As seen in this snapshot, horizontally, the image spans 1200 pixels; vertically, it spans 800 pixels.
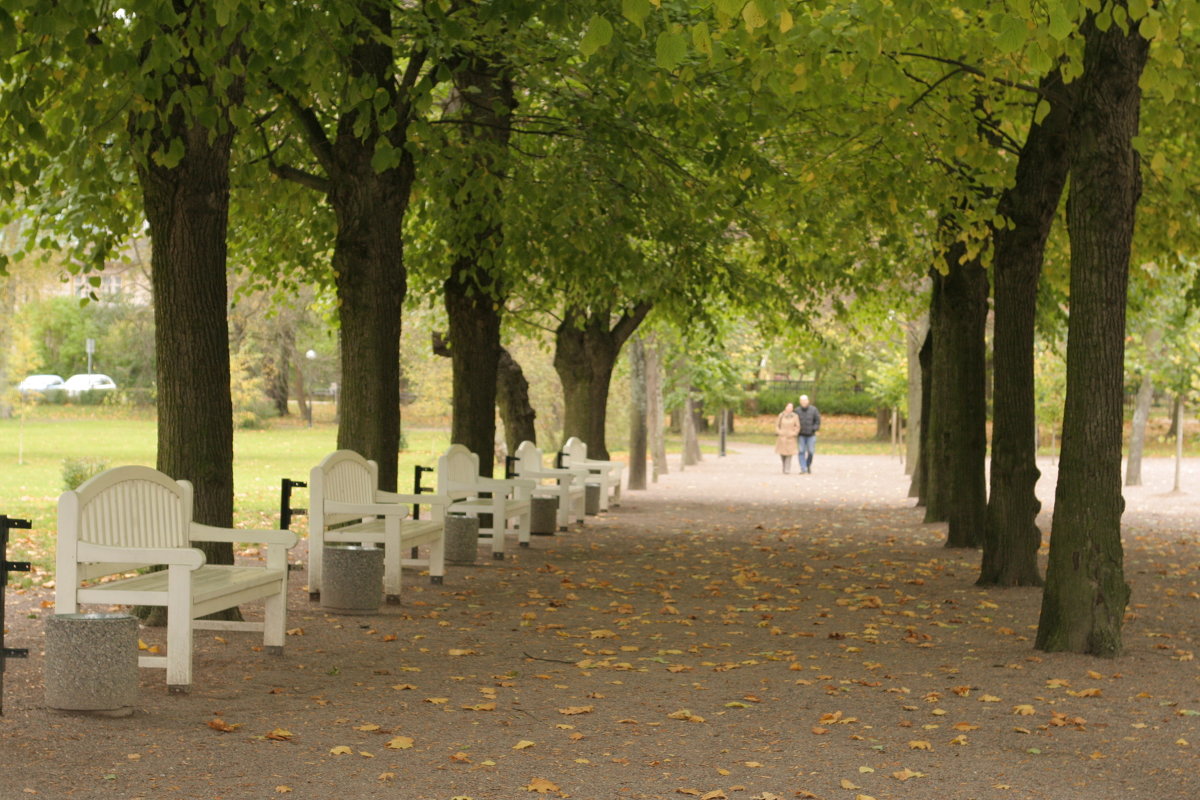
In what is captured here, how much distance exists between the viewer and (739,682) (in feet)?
26.5

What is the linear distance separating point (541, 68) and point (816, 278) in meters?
8.40

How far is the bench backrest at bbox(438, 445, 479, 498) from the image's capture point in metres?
14.3

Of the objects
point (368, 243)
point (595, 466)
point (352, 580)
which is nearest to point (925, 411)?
point (595, 466)

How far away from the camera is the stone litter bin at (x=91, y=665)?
6504 mm

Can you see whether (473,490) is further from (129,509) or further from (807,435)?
(807,435)

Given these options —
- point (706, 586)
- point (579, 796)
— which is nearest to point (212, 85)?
point (579, 796)

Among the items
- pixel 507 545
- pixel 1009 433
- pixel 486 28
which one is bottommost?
pixel 507 545

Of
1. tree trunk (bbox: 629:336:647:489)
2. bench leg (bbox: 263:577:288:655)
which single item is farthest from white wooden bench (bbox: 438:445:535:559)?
tree trunk (bbox: 629:336:647:489)

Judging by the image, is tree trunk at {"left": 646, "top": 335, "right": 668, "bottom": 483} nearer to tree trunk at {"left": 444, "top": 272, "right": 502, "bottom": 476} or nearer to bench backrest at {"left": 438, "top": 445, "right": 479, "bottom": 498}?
tree trunk at {"left": 444, "top": 272, "right": 502, "bottom": 476}

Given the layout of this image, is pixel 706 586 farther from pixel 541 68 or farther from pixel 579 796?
pixel 579 796

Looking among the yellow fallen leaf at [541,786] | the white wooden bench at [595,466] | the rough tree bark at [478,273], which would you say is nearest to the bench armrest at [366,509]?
the rough tree bark at [478,273]

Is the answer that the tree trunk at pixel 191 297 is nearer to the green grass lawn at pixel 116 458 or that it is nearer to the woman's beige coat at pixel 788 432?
the green grass lawn at pixel 116 458

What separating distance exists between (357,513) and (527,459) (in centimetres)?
828

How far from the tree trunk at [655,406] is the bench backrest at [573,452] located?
741cm
